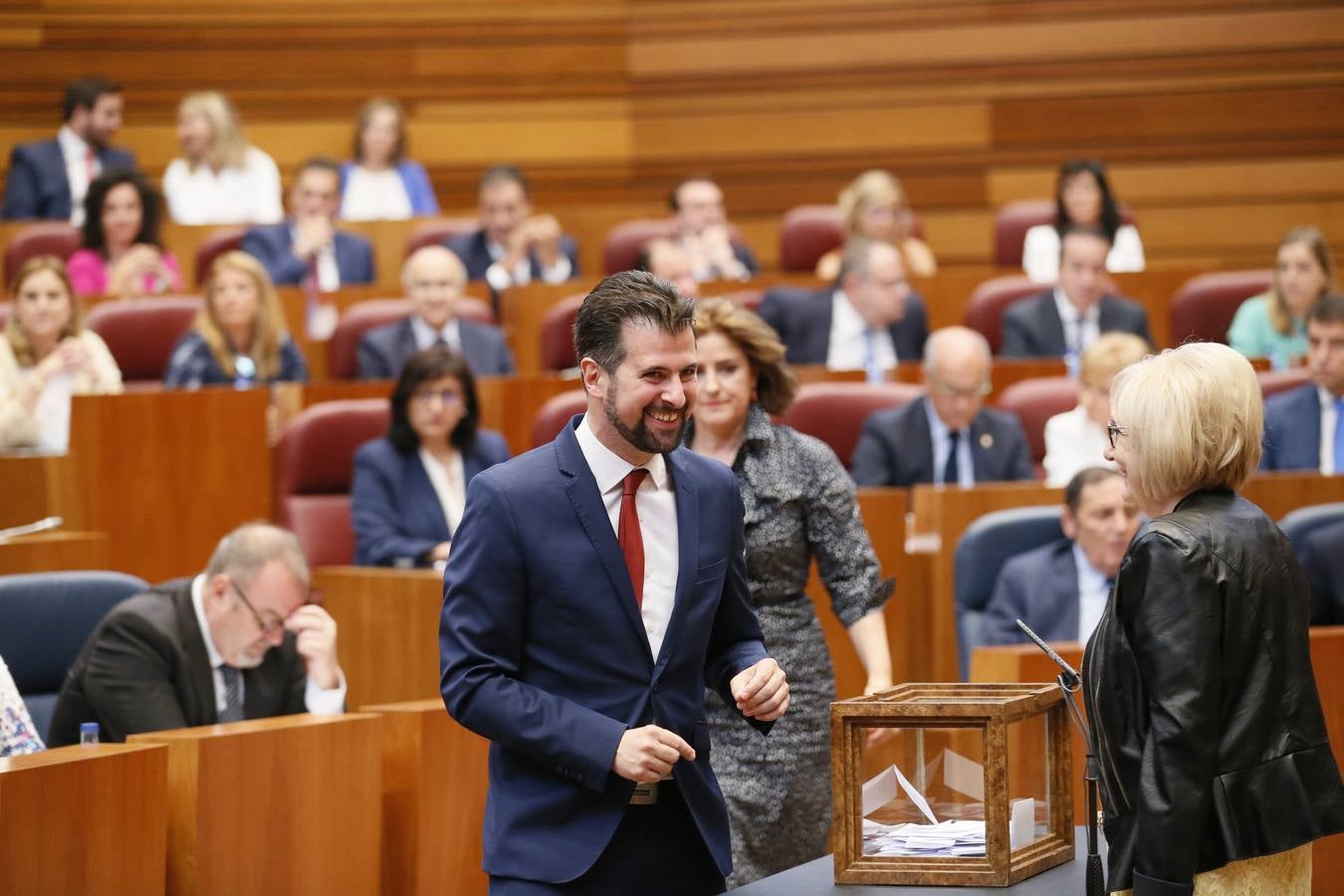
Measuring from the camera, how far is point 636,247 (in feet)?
21.3

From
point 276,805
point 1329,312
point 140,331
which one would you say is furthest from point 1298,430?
point 140,331

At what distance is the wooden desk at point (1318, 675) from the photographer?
280cm

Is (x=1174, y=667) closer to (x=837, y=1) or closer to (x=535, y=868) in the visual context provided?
(x=535, y=868)

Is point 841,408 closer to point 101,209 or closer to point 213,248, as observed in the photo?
point 213,248

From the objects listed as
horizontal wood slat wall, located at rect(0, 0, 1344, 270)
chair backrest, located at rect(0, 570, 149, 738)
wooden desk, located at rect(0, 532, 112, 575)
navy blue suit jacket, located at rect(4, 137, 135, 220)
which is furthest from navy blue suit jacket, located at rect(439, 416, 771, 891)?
horizontal wood slat wall, located at rect(0, 0, 1344, 270)

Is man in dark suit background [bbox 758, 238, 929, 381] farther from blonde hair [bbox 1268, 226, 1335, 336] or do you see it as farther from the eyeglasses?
the eyeglasses

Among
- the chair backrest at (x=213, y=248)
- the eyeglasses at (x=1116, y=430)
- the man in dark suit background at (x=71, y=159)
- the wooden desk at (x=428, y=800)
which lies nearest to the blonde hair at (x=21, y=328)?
the chair backrest at (x=213, y=248)

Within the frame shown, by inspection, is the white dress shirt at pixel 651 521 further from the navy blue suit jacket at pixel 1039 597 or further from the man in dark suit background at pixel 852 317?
the man in dark suit background at pixel 852 317

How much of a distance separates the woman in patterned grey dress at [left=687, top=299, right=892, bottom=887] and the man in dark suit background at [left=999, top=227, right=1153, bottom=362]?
118 inches

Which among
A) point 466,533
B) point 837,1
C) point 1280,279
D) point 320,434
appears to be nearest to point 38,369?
point 320,434

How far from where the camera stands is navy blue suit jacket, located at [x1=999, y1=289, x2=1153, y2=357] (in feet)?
17.6

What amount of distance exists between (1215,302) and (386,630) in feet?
10.7

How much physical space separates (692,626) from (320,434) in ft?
8.30

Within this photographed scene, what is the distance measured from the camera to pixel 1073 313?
17.7 feet
